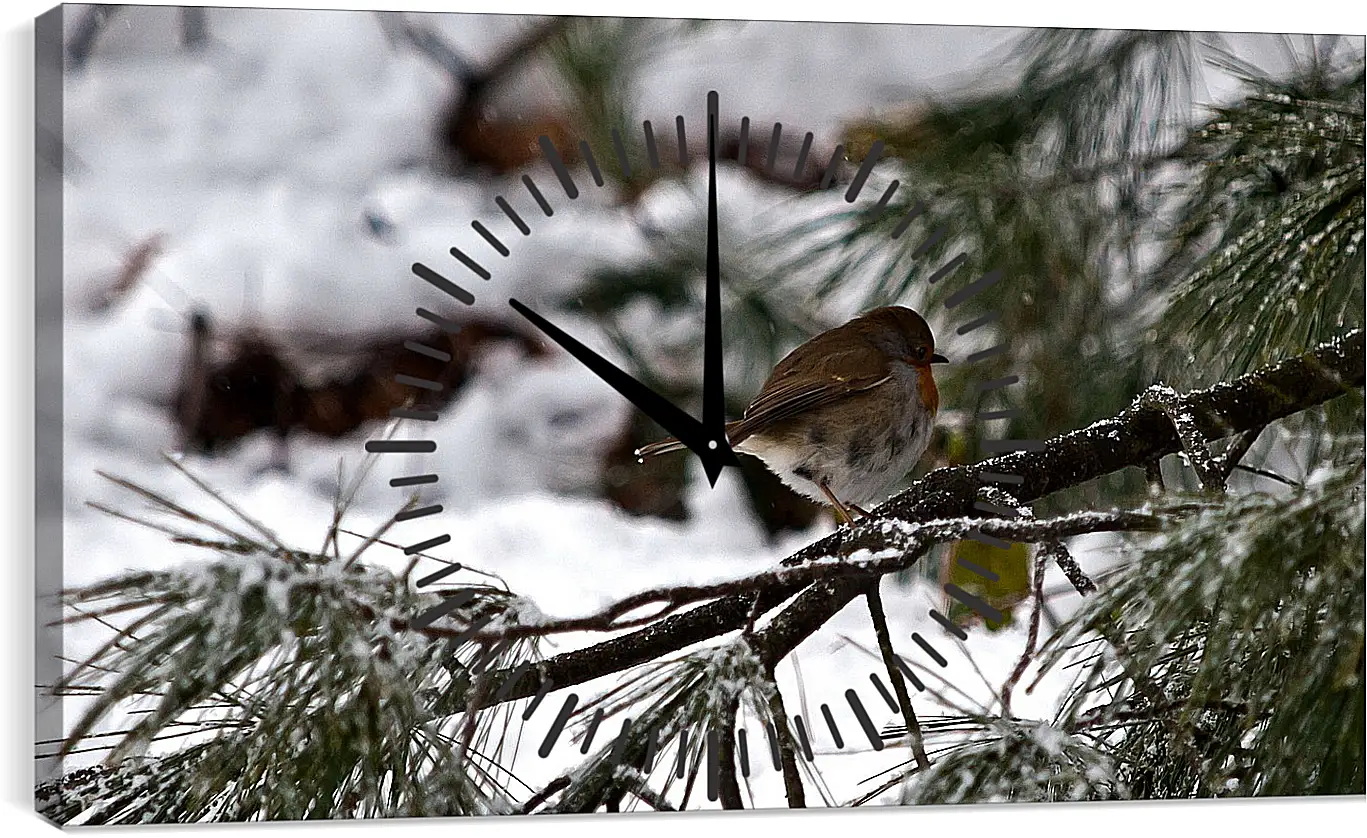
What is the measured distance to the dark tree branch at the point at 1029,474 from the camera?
4.69 ft

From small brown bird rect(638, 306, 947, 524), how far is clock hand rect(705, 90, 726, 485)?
0.08 ft

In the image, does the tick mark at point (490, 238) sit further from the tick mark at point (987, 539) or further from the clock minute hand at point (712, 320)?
the tick mark at point (987, 539)

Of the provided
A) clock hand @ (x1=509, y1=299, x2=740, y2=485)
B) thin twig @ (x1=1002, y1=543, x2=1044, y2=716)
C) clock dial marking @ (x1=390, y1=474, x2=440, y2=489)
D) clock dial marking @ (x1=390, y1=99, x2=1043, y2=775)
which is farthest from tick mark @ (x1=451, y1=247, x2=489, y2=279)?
thin twig @ (x1=1002, y1=543, x2=1044, y2=716)

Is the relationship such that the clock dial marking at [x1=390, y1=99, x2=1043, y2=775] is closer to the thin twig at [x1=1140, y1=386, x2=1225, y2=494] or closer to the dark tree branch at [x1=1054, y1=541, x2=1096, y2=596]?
the dark tree branch at [x1=1054, y1=541, x2=1096, y2=596]

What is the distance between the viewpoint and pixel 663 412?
1458mm

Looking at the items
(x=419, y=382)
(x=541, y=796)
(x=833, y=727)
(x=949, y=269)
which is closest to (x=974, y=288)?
(x=949, y=269)

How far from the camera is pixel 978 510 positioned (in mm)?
1506

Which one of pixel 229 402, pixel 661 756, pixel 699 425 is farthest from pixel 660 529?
pixel 229 402

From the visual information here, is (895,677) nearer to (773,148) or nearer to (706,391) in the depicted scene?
(706,391)

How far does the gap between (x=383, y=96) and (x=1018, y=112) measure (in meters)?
0.66

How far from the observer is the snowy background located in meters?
1.35

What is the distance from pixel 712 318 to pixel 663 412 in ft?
0.36

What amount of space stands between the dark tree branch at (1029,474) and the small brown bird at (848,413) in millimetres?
44

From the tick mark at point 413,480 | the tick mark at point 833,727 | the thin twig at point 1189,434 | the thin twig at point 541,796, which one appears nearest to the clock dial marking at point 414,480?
the tick mark at point 413,480
